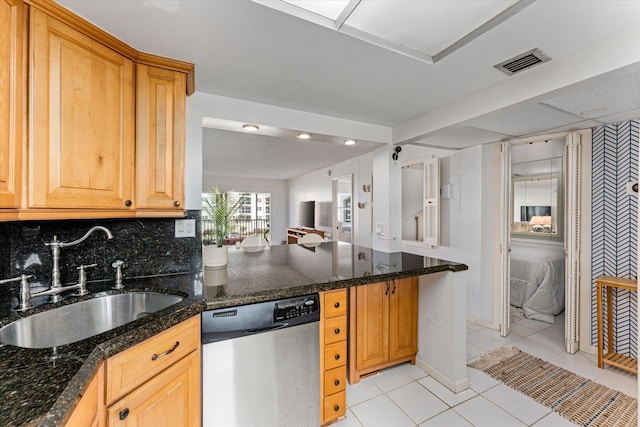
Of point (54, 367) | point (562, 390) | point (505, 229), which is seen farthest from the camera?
point (505, 229)

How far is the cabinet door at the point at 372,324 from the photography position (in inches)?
85.0

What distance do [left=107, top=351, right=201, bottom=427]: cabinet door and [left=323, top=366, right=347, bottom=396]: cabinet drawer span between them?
729 mm

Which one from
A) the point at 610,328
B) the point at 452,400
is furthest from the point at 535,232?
the point at 452,400

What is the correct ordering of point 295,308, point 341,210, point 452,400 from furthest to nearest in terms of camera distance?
point 341,210 → point 452,400 → point 295,308

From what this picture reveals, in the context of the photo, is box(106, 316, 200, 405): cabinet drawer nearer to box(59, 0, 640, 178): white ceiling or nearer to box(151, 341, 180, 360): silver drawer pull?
box(151, 341, 180, 360): silver drawer pull

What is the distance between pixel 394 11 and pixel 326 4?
309 millimetres

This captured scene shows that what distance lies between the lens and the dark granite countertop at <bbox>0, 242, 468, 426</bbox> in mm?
641

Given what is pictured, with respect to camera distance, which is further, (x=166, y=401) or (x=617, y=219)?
(x=617, y=219)

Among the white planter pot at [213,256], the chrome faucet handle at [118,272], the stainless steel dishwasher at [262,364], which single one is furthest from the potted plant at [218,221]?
the stainless steel dishwasher at [262,364]

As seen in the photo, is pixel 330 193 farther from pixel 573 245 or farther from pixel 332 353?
pixel 332 353

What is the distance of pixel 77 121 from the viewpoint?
126 cm

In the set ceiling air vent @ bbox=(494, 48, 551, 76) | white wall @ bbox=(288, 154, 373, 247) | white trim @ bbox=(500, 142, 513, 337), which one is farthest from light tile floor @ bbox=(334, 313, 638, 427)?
white wall @ bbox=(288, 154, 373, 247)

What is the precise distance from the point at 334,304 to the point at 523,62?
1828 mm

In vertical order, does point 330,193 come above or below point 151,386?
above
